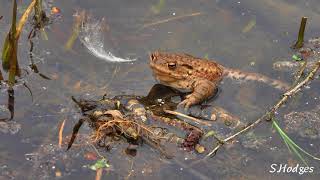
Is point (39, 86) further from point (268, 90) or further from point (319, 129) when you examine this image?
point (319, 129)

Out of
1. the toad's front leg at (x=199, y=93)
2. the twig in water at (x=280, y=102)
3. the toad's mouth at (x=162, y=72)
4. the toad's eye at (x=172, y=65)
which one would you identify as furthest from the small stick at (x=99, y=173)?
the toad's eye at (x=172, y=65)

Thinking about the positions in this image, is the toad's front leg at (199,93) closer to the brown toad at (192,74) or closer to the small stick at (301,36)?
the brown toad at (192,74)

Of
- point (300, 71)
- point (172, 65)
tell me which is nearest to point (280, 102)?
point (300, 71)

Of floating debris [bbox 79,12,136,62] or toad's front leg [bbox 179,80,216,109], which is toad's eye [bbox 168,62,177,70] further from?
floating debris [bbox 79,12,136,62]

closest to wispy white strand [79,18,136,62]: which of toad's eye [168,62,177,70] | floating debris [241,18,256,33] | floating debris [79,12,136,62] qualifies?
floating debris [79,12,136,62]

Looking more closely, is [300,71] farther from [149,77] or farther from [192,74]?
[149,77]

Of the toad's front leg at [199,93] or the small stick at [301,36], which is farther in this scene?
the small stick at [301,36]

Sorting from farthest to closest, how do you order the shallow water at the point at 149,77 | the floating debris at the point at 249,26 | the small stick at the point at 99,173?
the floating debris at the point at 249,26
the shallow water at the point at 149,77
the small stick at the point at 99,173

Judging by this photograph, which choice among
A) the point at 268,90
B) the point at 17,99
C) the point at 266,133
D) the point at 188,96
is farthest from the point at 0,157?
the point at 268,90
